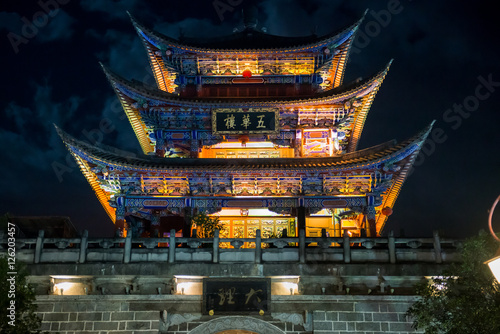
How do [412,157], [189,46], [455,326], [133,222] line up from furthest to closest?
[189,46], [133,222], [412,157], [455,326]

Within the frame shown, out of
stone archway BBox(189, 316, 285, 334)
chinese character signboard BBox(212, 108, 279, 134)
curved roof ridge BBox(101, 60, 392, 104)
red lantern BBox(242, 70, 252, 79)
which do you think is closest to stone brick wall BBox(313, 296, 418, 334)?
stone archway BBox(189, 316, 285, 334)

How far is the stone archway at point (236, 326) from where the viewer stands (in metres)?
15.0

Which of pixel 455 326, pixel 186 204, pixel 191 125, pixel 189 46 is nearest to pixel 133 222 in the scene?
pixel 186 204

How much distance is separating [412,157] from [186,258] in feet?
34.1

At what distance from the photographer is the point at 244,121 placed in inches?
911

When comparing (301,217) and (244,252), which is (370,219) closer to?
(301,217)

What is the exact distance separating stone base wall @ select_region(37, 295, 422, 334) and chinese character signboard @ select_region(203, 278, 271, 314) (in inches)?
9.7

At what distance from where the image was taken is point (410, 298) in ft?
48.9

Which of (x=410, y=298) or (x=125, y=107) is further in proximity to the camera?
(x=125, y=107)

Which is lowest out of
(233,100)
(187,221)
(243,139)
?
(187,221)

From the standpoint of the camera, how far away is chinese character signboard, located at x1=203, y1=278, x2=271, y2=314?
15086 millimetres

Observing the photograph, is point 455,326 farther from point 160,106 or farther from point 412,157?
point 160,106

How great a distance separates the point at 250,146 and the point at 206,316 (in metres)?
10.8

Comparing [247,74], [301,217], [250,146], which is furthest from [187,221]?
[247,74]
